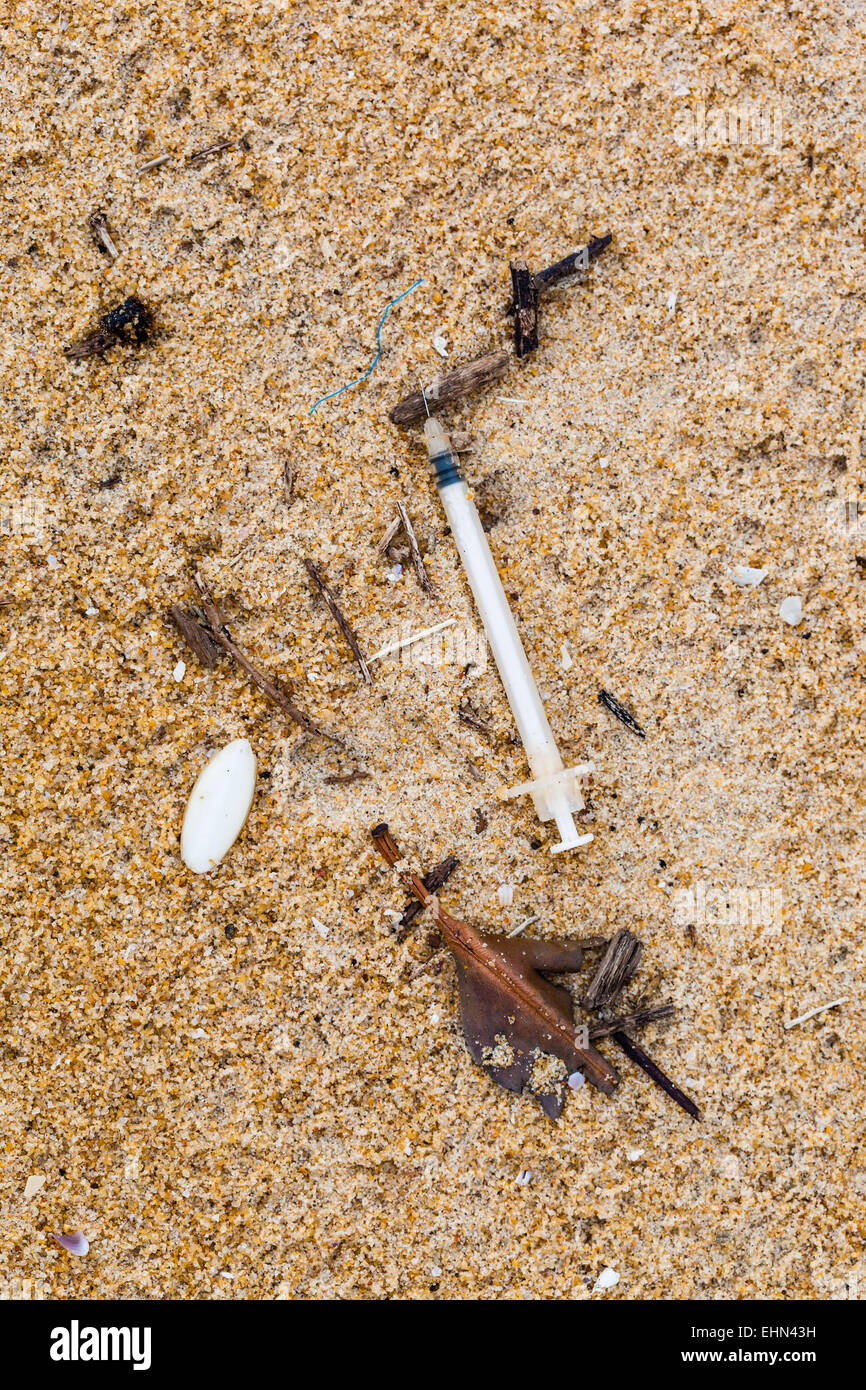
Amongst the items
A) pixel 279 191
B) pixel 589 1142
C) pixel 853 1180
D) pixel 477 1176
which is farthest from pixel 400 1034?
pixel 279 191

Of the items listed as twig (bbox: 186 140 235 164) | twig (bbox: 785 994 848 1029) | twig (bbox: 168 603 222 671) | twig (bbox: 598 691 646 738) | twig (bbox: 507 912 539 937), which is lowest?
twig (bbox: 785 994 848 1029)

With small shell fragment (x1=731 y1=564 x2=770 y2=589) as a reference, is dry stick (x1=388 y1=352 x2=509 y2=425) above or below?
above

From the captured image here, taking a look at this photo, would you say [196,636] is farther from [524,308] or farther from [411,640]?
[524,308]

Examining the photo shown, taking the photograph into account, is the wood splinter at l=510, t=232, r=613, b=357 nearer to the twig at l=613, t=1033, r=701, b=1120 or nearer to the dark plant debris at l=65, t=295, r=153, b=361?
the dark plant debris at l=65, t=295, r=153, b=361

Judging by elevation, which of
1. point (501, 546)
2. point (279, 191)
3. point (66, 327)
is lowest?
point (501, 546)

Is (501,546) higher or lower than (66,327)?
lower

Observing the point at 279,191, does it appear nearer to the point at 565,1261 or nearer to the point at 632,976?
the point at 632,976

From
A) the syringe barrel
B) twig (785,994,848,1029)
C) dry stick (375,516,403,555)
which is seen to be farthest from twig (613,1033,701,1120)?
dry stick (375,516,403,555)
